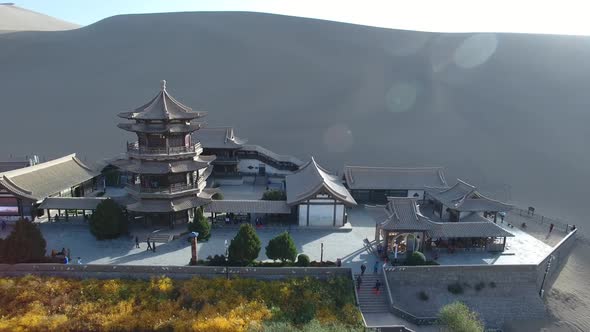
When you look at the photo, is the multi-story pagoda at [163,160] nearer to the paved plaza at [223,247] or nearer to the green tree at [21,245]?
the paved plaza at [223,247]

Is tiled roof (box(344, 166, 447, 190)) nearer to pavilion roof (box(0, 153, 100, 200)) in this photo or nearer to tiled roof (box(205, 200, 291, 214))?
tiled roof (box(205, 200, 291, 214))

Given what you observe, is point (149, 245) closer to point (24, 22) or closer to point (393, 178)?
point (393, 178)

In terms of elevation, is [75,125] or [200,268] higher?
[75,125]

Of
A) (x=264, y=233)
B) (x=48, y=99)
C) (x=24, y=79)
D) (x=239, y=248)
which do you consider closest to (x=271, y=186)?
(x=264, y=233)

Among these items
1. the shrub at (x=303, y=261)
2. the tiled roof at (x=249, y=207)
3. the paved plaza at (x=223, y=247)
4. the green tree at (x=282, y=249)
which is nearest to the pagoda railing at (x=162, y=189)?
the tiled roof at (x=249, y=207)

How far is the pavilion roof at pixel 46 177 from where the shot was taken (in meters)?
29.6

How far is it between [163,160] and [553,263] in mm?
29244

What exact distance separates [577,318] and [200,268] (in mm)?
22143

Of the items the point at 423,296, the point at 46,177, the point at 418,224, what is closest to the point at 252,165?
the point at 46,177

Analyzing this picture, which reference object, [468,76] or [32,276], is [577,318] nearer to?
[32,276]

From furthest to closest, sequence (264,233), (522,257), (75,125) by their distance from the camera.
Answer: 1. (75,125)
2. (264,233)
3. (522,257)

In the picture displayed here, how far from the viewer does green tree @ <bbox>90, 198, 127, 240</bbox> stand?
26739 mm

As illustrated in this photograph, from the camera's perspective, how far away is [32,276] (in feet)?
70.2

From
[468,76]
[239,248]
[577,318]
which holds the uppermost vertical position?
[468,76]
